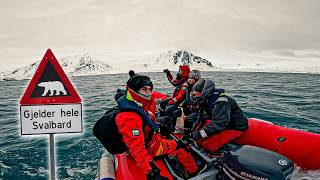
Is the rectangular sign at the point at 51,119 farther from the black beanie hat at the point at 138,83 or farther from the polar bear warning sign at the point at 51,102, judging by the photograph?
the black beanie hat at the point at 138,83

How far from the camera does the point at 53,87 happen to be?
2809 millimetres

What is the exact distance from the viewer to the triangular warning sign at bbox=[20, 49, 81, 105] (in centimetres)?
277

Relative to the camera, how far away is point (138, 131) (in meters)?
3.22

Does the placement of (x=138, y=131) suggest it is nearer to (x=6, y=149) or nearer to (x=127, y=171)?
(x=127, y=171)

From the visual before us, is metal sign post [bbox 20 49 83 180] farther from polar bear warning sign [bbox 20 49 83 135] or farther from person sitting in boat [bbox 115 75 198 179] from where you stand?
person sitting in boat [bbox 115 75 198 179]

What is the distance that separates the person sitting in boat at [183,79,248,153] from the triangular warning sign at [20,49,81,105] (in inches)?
98.5

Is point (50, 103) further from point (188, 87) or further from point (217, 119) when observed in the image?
point (188, 87)

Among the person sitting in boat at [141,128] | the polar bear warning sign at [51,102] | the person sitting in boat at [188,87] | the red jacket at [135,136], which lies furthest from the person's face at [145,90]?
the person sitting in boat at [188,87]

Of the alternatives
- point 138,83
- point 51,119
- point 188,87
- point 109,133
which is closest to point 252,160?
point 138,83

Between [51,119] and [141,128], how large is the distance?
0.99 m

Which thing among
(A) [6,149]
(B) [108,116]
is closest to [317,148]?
(B) [108,116]

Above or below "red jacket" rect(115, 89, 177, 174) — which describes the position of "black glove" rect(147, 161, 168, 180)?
below

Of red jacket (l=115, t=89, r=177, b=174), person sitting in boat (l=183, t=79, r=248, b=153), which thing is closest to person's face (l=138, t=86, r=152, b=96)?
red jacket (l=115, t=89, r=177, b=174)

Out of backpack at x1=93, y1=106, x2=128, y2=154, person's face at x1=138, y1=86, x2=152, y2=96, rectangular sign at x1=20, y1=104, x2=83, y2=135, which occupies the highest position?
person's face at x1=138, y1=86, x2=152, y2=96
